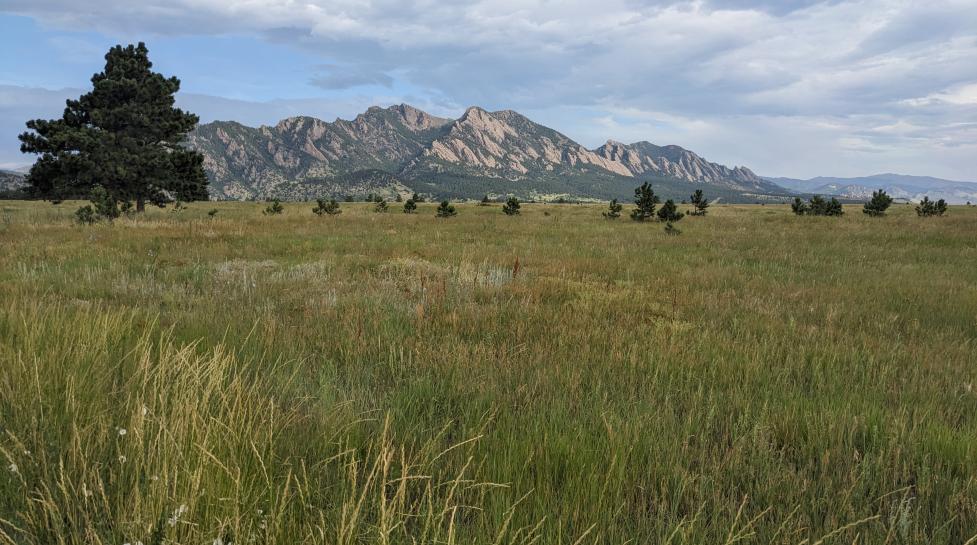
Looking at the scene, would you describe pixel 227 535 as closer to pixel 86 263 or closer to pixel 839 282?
pixel 86 263

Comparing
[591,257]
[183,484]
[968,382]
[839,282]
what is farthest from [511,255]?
[183,484]

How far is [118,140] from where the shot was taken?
24.6 meters

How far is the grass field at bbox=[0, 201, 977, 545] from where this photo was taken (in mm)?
1791

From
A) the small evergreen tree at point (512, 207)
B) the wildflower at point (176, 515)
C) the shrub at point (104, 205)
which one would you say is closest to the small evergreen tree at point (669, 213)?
the small evergreen tree at point (512, 207)

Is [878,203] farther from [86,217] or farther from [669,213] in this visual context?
[86,217]

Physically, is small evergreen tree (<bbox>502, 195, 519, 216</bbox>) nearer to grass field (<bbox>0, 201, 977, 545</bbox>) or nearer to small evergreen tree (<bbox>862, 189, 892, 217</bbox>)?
grass field (<bbox>0, 201, 977, 545</bbox>)

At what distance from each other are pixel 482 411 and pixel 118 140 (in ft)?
99.8

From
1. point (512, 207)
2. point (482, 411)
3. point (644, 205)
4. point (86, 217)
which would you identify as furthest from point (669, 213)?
point (86, 217)

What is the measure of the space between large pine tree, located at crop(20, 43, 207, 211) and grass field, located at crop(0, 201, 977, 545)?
1953cm

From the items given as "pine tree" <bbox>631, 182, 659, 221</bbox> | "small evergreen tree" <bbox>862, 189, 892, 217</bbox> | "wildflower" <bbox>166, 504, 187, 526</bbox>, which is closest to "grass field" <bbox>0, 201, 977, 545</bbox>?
"wildflower" <bbox>166, 504, 187, 526</bbox>

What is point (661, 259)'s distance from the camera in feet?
38.3

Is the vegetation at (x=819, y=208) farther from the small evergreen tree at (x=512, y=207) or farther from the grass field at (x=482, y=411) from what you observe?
the grass field at (x=482, y=411)

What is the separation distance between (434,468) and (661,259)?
34.6 ft

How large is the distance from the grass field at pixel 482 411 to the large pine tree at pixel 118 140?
19.5m
